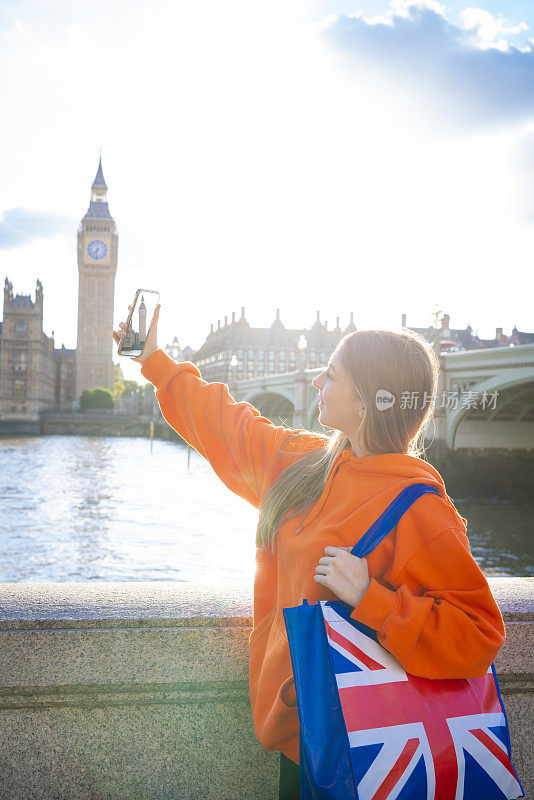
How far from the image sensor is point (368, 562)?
1176 mm

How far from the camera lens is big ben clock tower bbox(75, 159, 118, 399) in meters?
70.5

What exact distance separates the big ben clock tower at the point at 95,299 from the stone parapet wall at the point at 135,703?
70271 mm

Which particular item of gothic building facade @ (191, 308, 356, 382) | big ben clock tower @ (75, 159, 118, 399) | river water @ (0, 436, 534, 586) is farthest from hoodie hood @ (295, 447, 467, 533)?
big ben clock tower @ (75, 159, 118, 399)

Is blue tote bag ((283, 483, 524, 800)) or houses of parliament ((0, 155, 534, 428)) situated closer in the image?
blue tote bag ((283, 483, 524, 800))

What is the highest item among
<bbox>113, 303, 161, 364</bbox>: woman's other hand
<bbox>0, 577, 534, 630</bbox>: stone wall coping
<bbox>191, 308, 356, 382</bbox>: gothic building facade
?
<bbox>191, 308, 356, 382</bbox>: gothic building facade

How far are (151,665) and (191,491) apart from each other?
17906 millimetres

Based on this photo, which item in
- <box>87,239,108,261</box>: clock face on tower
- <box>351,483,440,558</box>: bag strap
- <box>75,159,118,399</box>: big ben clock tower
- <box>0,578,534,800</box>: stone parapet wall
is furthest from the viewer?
<box>87,239,108,261</box>: clock face on tower

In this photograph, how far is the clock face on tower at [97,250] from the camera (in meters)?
73.3

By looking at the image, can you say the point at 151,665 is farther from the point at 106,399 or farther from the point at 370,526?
the point at 106,399

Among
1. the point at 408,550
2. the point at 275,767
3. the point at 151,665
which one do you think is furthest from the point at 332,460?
the point at 275,767

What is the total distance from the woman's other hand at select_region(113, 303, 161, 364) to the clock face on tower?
2963 inches

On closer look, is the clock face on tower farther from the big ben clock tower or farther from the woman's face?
the woman's face

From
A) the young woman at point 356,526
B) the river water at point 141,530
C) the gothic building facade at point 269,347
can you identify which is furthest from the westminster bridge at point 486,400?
the gothic building facade at point 269,347

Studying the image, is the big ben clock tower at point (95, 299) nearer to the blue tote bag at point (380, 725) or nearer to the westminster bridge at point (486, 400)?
A: the westminster bridge at point (486, 400)
